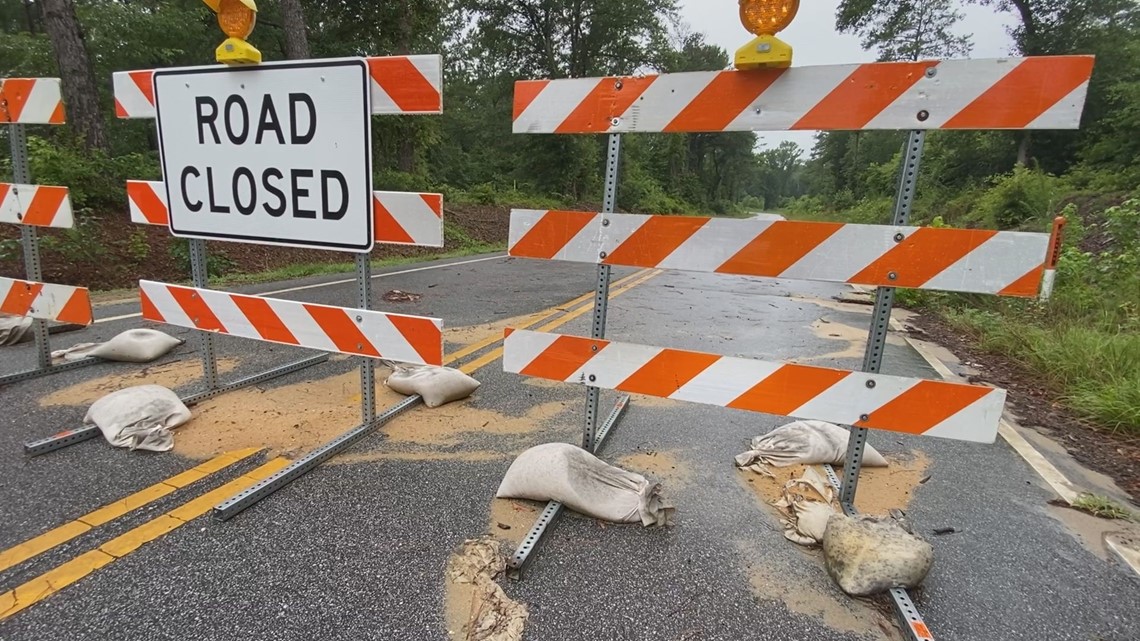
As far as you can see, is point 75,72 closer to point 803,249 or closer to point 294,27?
point 294,27

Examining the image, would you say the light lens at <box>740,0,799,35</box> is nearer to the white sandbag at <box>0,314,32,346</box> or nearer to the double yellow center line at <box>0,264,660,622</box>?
the double yellow center line at <box>0,264,660,622</box>

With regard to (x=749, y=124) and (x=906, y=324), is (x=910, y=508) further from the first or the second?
(x=906, y=324)

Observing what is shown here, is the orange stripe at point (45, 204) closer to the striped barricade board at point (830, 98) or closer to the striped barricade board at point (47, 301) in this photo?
the striped barricade board at point (47, 301)

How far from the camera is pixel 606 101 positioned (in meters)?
2.57

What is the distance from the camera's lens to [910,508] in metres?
2.86

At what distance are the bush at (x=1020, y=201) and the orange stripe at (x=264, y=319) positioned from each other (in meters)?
17.5

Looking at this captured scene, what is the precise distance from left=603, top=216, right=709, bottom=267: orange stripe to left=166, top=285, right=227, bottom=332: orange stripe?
7.83 ft

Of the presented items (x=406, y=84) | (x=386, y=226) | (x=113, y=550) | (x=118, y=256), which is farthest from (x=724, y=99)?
(x=118, y=256)

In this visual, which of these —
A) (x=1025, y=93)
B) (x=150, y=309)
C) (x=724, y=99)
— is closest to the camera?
(x=1025, y=93)

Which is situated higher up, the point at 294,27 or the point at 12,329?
the point at 294,27

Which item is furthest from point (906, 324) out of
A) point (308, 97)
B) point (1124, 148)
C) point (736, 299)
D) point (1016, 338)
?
point (1124, 148)

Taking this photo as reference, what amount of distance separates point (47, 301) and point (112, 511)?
217 cm

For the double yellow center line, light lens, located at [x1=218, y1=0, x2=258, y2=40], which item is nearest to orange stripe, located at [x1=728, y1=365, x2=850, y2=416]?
the double yellow center line

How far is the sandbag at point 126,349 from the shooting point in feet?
14.2
